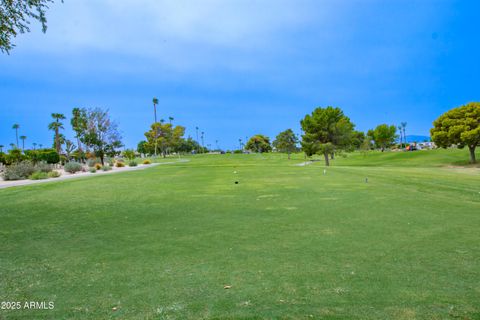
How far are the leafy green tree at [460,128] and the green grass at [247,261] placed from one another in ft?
117

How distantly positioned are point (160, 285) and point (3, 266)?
273cm

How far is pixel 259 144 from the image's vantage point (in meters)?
125

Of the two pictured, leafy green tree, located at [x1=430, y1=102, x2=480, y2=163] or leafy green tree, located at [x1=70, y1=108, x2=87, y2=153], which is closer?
leafy green tree, located at [x1=430, y1=102, x2=480, y2=163]

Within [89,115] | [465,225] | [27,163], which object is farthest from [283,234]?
[89,115]

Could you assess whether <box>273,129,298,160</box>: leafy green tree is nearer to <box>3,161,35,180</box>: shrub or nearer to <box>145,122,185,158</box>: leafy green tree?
<box>145,122,185,158</box>: leafy green tree

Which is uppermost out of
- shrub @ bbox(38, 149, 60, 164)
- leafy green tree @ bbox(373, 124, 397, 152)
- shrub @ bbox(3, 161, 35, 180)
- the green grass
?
leafy green tree @ bbox(373, 124, 397, 152)

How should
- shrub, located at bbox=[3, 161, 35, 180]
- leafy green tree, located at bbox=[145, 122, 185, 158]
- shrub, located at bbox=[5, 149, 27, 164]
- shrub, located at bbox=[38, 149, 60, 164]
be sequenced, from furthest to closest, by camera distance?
1. leafy green tree, located at bbox=[145, 122, 185, 158]
2. shrub, located at bbox=[38, 149, 60, 164]
3. shrub, located at bbox=[5, 149, 27, 164]
4. shrub, located at bbox=[3, 161, 35, 180]

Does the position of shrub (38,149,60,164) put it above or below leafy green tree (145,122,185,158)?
below

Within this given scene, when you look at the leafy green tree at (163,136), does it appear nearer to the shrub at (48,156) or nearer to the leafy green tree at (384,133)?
the shrub at (48,156)

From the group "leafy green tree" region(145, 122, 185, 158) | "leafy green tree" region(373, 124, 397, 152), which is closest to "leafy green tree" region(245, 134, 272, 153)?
"leafy green tree" region(145, 122, 185, 158)

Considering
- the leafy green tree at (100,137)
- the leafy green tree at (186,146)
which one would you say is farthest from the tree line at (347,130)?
the leafy green tree at (186,146)

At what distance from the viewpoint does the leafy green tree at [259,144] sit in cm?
12525

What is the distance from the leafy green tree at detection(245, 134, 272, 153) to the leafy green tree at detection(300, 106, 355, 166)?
263 ft

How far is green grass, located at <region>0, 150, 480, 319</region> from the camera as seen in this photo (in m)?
3.58
